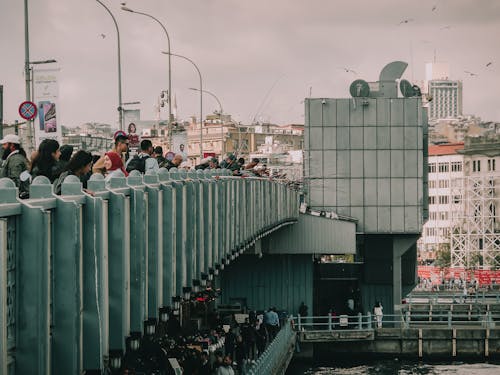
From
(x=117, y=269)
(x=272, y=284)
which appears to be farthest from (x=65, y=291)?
(x=272, y=284)

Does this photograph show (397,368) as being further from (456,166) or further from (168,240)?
(456,166)

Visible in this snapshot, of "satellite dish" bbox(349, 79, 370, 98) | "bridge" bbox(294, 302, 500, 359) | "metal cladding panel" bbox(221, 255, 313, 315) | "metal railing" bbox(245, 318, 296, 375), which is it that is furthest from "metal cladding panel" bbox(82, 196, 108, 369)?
"satellite dish" bbox(349, 79, 370, 98)

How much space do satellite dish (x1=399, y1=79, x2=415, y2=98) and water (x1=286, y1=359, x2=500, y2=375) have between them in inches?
643

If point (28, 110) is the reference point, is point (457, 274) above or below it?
below

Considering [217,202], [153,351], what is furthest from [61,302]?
[217,202]

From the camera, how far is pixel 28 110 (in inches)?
1137

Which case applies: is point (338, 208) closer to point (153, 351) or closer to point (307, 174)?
point (307, 174)

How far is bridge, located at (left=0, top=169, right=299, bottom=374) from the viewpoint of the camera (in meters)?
11.0

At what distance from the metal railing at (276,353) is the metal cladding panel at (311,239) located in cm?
544

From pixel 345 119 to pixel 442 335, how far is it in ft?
43.1

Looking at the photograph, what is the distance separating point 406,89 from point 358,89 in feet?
13.3

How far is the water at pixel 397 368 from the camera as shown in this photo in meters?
60.0

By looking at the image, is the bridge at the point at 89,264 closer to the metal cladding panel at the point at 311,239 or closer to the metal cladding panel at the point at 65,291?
the metal cladding panel at the point at 65,291

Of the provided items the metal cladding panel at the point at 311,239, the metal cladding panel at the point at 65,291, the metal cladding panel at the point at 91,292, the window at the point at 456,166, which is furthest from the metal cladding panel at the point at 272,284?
the window at the point at 456,166
